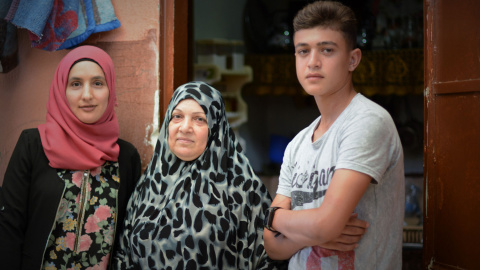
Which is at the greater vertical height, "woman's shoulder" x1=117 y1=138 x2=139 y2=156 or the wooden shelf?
the wooden shelf

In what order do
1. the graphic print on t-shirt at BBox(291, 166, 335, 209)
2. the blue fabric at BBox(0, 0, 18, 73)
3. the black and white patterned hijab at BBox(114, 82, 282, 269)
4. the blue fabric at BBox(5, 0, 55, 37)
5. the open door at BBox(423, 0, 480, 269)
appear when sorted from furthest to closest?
the blue fabric at BBox(0, 0, 18, 73), the blue fabric at BBox(5, 0, 55, 37), the open door at BBox(423, 0, 480, 269), the black and white patterned hijab at BBox(114, 82, 282, 269), the graphic print on t-shirt at BBox(291, 166, 335, 209)

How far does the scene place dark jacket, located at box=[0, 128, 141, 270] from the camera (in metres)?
2.09

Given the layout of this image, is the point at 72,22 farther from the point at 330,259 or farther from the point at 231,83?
the point at 231,83

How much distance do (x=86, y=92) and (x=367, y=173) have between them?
1.39 meters

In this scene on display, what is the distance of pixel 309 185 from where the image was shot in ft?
5.77

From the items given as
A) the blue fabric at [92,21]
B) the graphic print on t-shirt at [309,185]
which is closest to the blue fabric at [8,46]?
the blue fabric at [92,21]

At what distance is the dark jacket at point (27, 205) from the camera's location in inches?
82.3

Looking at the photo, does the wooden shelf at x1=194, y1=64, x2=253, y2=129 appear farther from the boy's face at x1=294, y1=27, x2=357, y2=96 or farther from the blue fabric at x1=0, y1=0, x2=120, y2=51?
the boy's face at x1=294, y1=27, x2=357, y2=96

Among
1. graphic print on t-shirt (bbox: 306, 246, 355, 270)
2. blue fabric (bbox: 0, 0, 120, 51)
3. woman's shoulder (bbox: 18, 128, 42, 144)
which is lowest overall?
graphic print on t-shirt (bbox: 306, 246, 355, 270)

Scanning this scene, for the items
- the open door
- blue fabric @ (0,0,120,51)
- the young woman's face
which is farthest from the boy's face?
blue fabric @ (0,0,120,51)

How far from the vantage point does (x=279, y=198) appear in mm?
1965

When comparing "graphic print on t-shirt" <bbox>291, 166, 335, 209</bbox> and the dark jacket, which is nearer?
"graphic print on t-shirt" <bbox>291, 166, 335, 209</bbox>

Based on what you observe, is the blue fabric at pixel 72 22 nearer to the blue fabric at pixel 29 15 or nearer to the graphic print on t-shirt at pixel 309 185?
the blue fabric at pixel 29 15

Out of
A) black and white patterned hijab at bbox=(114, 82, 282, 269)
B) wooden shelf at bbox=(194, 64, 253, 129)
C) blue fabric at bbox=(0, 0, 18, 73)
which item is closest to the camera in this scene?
black and white patterned hijab at bbox=(114, 82, 282, 269)
